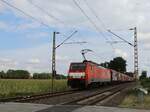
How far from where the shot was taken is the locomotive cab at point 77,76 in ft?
150

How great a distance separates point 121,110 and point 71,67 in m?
28.7

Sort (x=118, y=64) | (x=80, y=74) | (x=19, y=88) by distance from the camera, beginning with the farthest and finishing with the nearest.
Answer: (x=118, y=64) → (x=80, y=74) → (x=19, y=88)

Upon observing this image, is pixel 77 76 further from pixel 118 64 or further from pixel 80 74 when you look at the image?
pixel 118 64

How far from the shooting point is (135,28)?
39625 mm

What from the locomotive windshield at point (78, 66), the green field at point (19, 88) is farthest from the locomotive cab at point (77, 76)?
the green field at point (19, 88)

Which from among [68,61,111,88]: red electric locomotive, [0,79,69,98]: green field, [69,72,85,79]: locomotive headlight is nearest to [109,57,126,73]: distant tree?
[0,79,69,98]: green field

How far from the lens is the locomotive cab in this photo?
45.7 metres

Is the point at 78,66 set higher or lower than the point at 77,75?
higher

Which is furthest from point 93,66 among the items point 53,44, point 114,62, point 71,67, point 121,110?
point 114,62

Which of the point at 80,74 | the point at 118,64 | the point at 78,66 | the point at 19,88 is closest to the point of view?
the point at 19,88

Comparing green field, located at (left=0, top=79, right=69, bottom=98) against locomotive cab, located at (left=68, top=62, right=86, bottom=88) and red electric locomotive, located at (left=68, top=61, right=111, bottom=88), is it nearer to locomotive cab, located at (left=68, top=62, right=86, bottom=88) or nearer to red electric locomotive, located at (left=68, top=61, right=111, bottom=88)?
locomotive cab, located at (left=68, top=62, right=86, bottom=88)

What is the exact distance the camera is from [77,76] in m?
46.1

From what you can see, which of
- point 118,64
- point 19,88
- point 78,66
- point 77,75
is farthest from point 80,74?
point 118,64

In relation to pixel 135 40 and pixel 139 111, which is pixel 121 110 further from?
pixel 135 40
